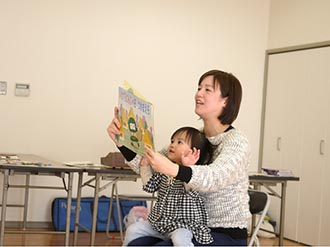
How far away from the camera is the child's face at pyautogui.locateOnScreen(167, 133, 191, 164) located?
7.73 ft

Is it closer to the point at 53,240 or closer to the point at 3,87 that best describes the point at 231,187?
the point at 53,240

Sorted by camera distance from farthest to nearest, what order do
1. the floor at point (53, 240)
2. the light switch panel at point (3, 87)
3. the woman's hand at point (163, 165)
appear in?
1. the light switch panel at point (3, 87)
2. the floor at point (53, 240)
3. the woman's hand at point (163, 165)

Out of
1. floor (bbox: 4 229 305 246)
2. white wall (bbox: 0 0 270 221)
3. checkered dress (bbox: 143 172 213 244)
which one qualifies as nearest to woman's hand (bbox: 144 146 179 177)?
checkered dress (bbox: 143 172 213 244)

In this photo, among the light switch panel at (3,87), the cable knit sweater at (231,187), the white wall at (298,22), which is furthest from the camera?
the white wall at (298,22)

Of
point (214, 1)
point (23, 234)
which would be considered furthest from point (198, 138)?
point (214, 1)

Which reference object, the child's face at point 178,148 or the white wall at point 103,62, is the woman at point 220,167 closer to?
the child's face at point 178,148

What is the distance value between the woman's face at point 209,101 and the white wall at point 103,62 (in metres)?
3.89

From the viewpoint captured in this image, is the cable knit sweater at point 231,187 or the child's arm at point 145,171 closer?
the cable knit sweater at point 231,187

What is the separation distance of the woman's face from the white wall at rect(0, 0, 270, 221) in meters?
3.89

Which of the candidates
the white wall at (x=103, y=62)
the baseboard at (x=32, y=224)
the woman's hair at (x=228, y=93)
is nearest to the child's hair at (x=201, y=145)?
the woman's hair at (x=228, y=93)

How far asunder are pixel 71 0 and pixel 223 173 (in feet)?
14.4

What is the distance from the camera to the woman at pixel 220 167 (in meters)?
2.02

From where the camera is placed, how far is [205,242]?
2.19m

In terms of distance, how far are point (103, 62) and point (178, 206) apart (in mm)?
4094
